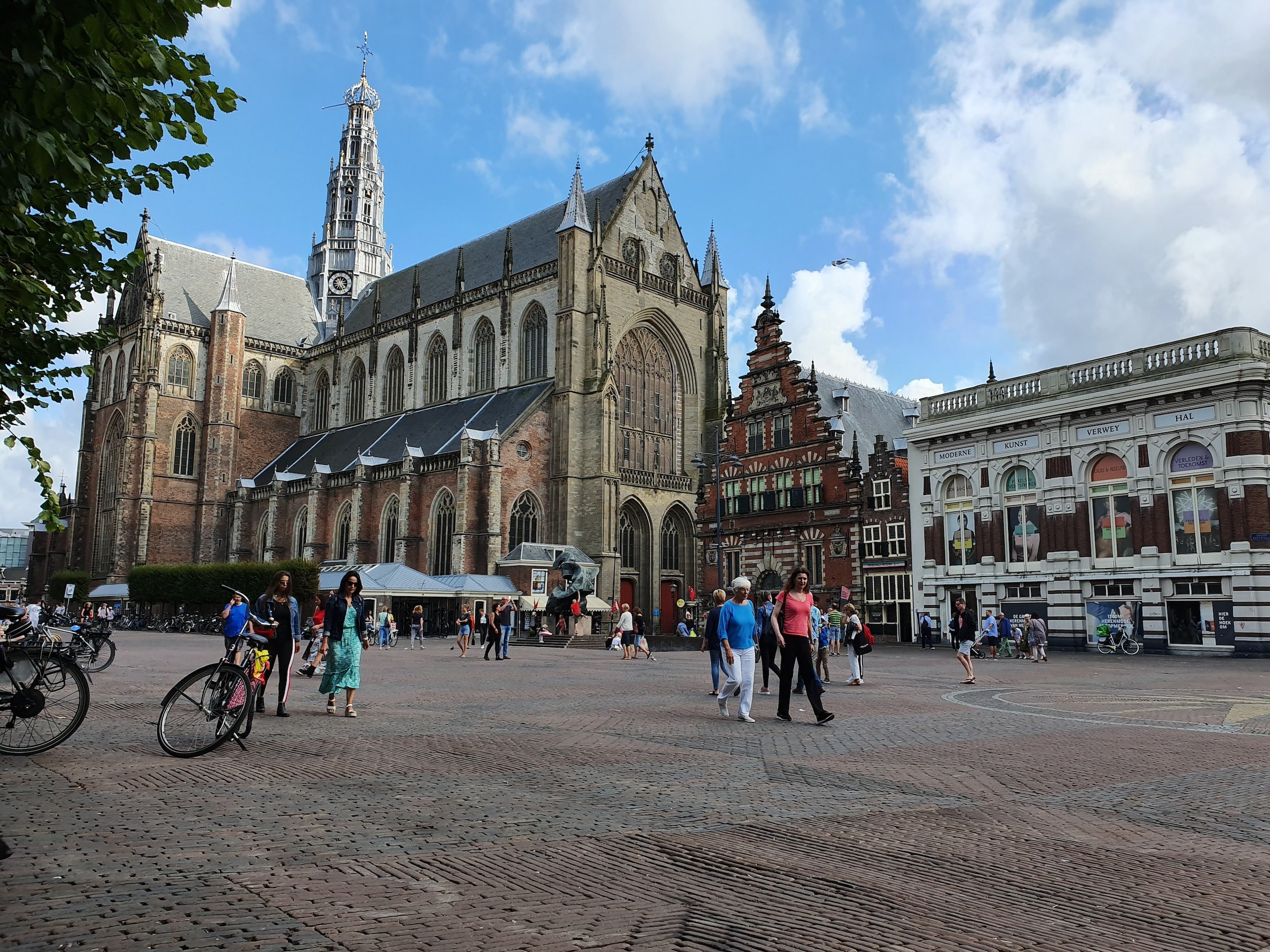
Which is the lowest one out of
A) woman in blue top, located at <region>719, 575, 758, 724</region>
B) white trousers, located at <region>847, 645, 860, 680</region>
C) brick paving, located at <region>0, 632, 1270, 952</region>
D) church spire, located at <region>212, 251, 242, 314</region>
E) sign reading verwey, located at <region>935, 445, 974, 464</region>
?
brick paving, located at <region>0, 632, 1270, 952</region>

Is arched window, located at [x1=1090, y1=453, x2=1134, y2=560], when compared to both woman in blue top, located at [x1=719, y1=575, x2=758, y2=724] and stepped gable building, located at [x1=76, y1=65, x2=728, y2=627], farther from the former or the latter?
stepped gable building, located at [x1=76, y1=65, x2=728, y2=627]

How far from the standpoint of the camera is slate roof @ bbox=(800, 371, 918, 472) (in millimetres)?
41438

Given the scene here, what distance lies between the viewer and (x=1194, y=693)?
14.3 m

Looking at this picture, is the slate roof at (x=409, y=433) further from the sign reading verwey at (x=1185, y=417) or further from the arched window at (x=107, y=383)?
the sign reading verwey at (x=1185, y=417)

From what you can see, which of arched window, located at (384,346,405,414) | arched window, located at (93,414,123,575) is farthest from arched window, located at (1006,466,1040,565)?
arched window, located at (93,414,123,575)

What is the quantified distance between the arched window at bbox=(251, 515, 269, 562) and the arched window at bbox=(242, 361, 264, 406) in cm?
902

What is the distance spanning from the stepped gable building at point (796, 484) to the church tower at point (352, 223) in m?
39.3

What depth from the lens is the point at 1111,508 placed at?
91.7ft

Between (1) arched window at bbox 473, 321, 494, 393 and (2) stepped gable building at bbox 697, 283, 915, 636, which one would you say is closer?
(2) stepped gable building at bbox 697, 283, 915, 636

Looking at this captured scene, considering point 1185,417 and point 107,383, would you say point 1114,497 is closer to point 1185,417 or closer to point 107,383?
point 1185,417

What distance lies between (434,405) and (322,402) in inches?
506

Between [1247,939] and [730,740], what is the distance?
18.3ft

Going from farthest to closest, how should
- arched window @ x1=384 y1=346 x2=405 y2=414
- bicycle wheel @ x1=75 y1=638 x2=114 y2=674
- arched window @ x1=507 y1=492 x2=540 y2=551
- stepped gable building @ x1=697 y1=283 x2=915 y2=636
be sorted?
1. arched window @ x1=384 y1=346 x2=405 y2=414
2. arched window @ x1=507 y1=492 x2=540 y2=551
3. stepped gable building @ x1=697 y1=283 x2=915 y2=636
4. bicycle wheel @ x1=75 y1=638 x2=114 y2=674

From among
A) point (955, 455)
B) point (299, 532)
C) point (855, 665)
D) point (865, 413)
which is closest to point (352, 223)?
point (299, 532)
